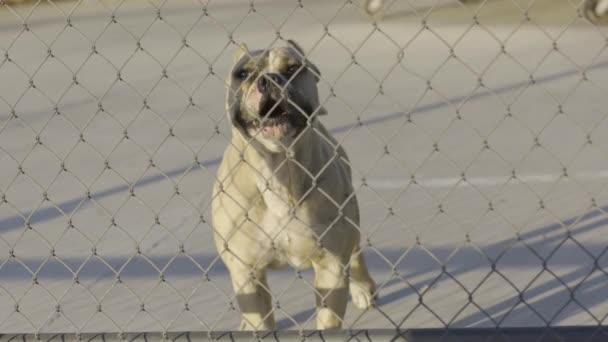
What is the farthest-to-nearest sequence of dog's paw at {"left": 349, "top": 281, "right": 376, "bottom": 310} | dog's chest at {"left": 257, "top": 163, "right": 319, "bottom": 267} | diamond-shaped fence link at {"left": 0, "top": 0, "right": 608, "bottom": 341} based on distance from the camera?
dog's paw at {"left": 349, "top": 281, "right": 376, "bottom": 310}, diamond-shaped fence link at {"left": 0, "top": 0, "right": 608, "bottom": 341}, dog's chest at {"left": 257, "top": 163, "right": 319, "bottom": 267}

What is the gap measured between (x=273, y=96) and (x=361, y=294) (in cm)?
144

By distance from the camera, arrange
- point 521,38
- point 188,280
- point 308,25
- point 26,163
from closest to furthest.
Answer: point 188,280 < point 26,163 < point 521,38 < point 308,25

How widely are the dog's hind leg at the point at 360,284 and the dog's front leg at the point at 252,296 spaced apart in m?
0.79

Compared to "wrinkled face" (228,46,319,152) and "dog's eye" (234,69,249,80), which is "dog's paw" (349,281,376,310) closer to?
"wrinkled face" (228,46,319,152)

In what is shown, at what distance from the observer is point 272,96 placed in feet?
10.7

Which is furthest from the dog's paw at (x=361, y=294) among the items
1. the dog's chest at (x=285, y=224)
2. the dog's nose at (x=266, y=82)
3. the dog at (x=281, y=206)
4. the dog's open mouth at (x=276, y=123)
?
the dog's nose at (x=266, y=82)

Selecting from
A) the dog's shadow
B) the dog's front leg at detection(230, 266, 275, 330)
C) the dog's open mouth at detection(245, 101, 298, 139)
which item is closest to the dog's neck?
the dog's open mouth at detection(245, 101, 298, 139)

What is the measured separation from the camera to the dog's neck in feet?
11.6

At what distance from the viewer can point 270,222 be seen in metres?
3.56

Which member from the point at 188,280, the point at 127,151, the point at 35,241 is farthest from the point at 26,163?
the point at 188,280

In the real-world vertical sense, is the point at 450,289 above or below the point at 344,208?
below

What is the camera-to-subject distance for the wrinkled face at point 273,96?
3.23 meters

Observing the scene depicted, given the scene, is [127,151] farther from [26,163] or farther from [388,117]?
[388,117]

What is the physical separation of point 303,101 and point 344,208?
49cm
